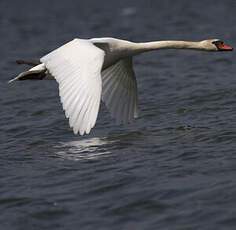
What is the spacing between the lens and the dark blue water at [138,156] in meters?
7.45

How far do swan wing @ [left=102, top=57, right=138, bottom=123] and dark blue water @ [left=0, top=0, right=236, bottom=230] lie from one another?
19 centimetres

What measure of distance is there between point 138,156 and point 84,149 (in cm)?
75

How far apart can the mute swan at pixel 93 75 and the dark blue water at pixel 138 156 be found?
1.22ft

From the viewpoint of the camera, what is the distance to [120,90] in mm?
11477

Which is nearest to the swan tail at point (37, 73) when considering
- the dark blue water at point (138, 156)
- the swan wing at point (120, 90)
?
the dark blue water at point (138, 156)

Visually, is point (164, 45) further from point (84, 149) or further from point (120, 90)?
point (84, 149)

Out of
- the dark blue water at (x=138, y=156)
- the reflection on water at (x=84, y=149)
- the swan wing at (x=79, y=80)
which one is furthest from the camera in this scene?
the reflection on water at (x=84, y=149)

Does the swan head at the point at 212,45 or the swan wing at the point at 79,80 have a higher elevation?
the swan wing at the point at 79,80

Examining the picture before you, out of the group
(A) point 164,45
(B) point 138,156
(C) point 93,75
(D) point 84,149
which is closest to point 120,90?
(A) point 164,45

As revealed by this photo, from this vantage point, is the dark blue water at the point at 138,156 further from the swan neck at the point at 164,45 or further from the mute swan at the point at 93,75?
the swan neck at the point at 164,45

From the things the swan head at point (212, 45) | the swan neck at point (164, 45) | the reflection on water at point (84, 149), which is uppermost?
the swan neck at point (164, 45)

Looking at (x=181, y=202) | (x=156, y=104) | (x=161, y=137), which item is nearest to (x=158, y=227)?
(x=181, y=202)

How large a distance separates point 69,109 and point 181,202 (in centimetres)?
170

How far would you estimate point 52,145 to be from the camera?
1033 cm
